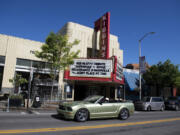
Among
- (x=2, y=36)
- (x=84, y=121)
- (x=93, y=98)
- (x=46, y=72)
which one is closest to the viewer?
(x=84, y=121)

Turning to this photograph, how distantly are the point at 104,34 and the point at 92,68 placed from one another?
7.06 metres

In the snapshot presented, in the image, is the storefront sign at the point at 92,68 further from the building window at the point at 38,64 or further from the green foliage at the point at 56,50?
the green foliage at the point at 56,50

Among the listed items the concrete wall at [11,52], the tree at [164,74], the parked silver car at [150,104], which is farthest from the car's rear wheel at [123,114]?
the tree at [164,74]

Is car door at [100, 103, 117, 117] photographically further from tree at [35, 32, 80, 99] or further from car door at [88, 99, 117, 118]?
tree at [35, 32, 80, 99]

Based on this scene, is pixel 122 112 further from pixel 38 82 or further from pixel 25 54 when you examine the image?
pixel 25 54

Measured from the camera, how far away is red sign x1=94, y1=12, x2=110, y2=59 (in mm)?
23250

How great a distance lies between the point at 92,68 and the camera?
1977 centimetres

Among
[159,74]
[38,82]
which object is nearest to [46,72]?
[38,82]

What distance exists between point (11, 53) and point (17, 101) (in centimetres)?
836

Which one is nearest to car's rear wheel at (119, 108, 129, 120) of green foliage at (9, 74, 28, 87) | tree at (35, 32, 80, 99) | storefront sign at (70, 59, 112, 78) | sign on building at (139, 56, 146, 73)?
tree at (35, 32, 80, 99)

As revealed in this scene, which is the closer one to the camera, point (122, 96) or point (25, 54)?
point (25, 54)

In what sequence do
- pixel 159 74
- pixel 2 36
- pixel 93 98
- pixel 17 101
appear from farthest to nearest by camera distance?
pixel 159 74 → pixel 2 36 → pixel 17 101 → pixel 93 98

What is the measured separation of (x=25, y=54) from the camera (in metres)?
19.8

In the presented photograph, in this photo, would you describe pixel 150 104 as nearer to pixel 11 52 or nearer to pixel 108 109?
pixel 108 109
